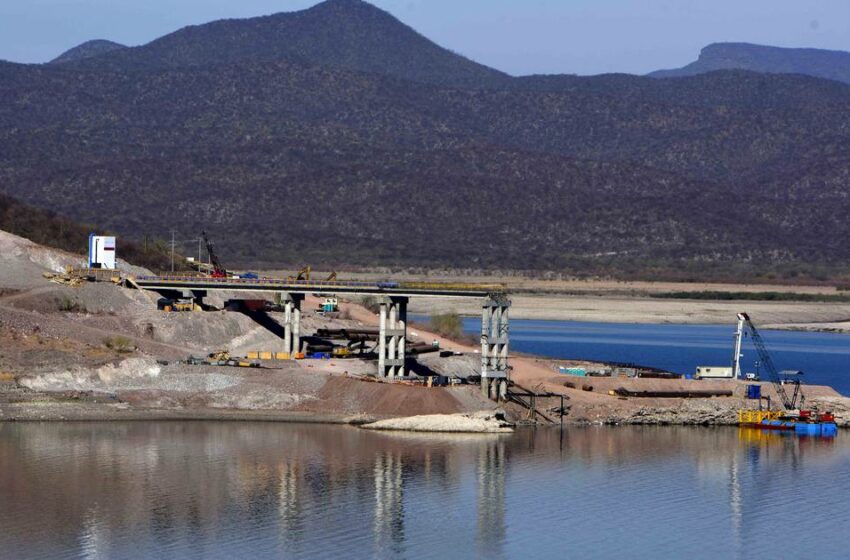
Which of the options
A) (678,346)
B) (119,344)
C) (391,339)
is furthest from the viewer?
(678,346)

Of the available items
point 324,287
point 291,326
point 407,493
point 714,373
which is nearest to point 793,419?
Result: point 714,373

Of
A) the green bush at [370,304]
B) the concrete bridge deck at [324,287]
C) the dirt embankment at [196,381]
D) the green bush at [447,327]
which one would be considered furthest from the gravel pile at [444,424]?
the green bush at [370,304]

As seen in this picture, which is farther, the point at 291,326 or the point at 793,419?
the point at 291,326

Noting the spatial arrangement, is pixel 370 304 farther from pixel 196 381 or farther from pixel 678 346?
pixel 196 381

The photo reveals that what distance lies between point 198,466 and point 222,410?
16207mm

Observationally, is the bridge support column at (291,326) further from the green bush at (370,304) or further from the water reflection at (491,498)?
the green bush at (370,304)

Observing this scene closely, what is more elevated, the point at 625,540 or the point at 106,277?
the point at 106,277

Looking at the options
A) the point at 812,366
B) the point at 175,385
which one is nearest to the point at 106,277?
the point at 175,385

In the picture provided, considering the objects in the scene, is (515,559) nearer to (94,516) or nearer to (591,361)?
(94,516)

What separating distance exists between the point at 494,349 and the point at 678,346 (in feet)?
189

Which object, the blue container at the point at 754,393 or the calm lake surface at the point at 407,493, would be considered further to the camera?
the blue container at the point at 754,393

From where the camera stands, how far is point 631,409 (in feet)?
318

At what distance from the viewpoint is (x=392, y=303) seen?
3994 inches

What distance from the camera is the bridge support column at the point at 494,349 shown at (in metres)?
95.9
